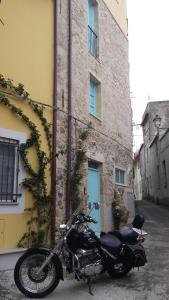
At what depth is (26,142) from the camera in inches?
306

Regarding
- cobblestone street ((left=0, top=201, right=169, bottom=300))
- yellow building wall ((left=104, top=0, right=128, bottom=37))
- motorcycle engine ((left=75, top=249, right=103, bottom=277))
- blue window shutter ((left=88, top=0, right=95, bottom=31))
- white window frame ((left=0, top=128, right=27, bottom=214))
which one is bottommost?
cobblestone street ((left=0, top=201, right=169, bottom=300))

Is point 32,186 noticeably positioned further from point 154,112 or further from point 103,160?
point 154,112

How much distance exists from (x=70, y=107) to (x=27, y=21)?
232 centimetres

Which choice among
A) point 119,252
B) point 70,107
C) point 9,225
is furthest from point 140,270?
point 70,107

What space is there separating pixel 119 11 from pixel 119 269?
1176cm

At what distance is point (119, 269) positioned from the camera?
6.39m

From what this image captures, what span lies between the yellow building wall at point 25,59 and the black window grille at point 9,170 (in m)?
0.29

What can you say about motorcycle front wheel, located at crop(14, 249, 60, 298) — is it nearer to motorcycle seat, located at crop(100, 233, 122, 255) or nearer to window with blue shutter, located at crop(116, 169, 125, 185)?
motorcycle seat, located at crop(100, 233, 122, 255)

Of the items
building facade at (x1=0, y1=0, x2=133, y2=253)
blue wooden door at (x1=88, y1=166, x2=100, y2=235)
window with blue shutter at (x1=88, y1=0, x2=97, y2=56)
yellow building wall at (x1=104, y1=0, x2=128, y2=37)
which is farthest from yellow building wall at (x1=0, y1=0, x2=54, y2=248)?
yellow building wall at (x1=104, y1=0, x2=128, y2=37)

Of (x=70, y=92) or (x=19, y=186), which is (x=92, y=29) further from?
(x=19, y=186)

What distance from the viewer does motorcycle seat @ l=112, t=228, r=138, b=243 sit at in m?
6.59

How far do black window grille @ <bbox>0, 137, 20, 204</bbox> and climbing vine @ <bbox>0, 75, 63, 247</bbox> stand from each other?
16 centimetres

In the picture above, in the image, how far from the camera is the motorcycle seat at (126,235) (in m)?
6.59

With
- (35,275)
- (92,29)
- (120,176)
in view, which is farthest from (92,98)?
(35,275)
